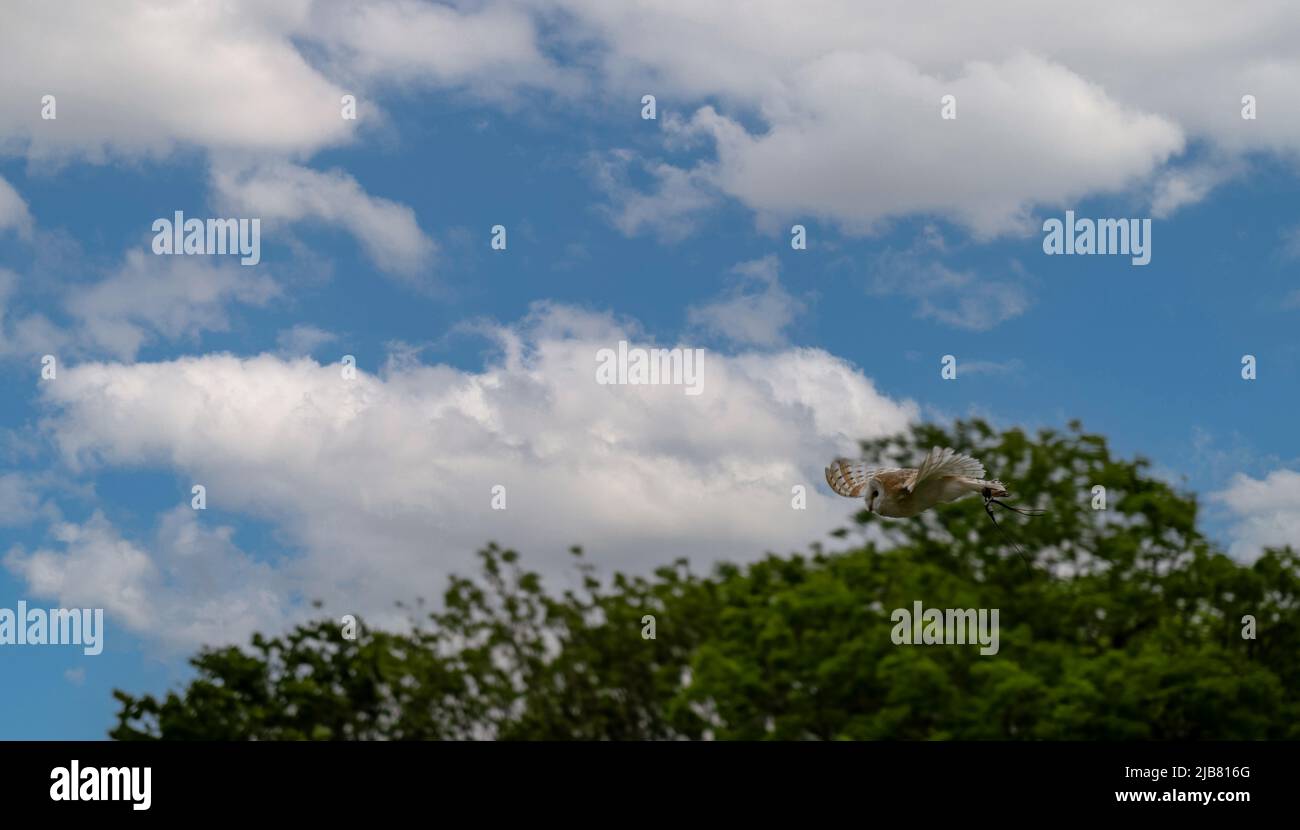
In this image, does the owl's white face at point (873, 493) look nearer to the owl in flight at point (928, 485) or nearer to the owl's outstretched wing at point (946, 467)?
the owl in flight at point (928, 485)

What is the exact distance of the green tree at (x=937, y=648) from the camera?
23234 mm

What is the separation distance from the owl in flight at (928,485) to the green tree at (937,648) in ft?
39.5

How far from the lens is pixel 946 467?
35.7 ft

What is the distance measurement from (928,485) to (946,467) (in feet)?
0.80

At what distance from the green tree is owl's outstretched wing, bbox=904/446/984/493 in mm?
12693

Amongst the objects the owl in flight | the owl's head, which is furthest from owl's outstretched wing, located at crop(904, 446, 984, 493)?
the owl's head

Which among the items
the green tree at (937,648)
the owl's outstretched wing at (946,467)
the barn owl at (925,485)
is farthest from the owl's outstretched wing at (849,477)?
the green tree at (937,648)

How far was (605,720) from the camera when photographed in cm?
2912

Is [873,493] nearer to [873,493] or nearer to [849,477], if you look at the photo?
[873,493]

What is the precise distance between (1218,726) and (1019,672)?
10.5 ft

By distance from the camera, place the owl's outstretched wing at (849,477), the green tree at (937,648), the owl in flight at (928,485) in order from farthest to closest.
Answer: the green tree at (937,648) < the owl's outstretched wing at (849,477) < the owl in flight at (928,485)

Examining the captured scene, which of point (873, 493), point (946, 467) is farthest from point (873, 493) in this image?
point (946, 467)
